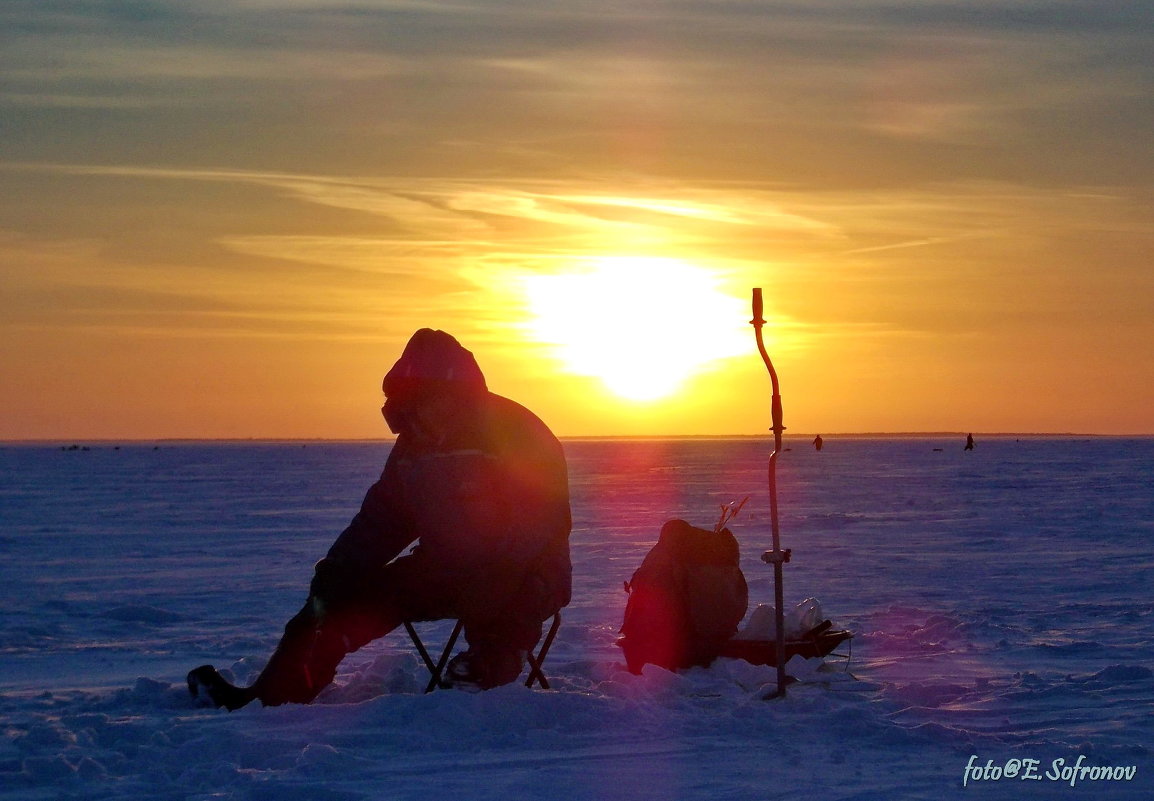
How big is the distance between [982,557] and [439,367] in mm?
9710

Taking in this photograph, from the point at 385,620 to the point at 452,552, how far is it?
0.48m

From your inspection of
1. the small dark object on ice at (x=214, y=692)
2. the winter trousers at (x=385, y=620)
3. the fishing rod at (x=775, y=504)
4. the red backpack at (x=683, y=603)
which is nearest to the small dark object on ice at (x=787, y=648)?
the red backpack at (x=683, y=603)

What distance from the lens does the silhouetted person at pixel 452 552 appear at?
6152 mm

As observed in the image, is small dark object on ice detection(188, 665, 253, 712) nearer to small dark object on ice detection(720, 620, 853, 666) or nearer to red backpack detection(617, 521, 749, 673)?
red backpack detection(617, 521, 749, 673)

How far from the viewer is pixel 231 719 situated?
5.59 m

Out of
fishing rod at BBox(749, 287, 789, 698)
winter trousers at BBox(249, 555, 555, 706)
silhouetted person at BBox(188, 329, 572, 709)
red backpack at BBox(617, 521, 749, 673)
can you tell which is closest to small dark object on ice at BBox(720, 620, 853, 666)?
red backpack at BBox(617, 521, 749, 673)

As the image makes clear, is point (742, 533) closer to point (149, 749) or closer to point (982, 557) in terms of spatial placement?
point (982, 557)

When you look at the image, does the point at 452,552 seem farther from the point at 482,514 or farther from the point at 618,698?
the point at 618,698

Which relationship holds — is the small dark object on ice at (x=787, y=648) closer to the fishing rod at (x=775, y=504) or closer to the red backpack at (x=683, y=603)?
the red backpack at (x=683, y=603)

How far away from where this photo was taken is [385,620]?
625cm

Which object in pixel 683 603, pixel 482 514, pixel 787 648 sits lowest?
pixel 787 648

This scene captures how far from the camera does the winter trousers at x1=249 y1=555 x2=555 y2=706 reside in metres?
6.13

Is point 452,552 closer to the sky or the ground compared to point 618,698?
closer to the sky

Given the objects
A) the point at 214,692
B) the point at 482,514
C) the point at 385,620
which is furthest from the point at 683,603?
the point at 214,692
